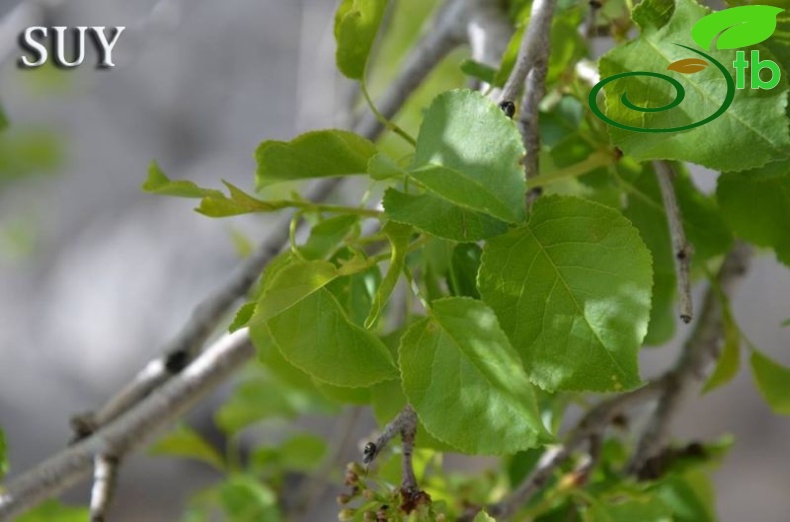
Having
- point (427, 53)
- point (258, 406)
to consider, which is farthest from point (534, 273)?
point (258, 406)

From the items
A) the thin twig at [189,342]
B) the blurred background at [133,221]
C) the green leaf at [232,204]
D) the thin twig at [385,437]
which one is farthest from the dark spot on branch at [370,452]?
the blurred background at [133,221]

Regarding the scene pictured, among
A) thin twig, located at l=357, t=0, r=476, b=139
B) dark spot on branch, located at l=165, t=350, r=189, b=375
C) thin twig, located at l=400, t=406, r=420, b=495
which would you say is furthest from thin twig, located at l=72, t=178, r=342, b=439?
thin twig, located at l=400, t=406, r=420, b=495

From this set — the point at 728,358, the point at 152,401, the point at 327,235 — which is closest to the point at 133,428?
the point at 152,401

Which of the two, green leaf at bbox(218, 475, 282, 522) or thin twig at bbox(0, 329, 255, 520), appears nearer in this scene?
thin twig at bbox(0, 329, 255, 520)

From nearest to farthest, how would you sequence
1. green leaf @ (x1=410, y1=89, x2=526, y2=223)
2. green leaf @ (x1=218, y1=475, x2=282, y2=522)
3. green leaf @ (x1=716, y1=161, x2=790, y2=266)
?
green leaf @ (x1=410, y1=89, x2=526, y2=223) < green leaf @ (x1=716, y1=161, x2=790, y2=266) < green leaf @ (x1=218, y1=475, x2=282, y2=522)

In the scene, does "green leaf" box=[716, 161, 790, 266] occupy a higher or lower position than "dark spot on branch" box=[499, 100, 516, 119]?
lower

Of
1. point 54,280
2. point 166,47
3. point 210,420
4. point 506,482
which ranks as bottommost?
point 210,420

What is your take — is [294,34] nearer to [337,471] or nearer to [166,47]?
[166,47]

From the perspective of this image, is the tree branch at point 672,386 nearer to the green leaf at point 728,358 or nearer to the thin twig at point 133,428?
the green leaf at point 728,358

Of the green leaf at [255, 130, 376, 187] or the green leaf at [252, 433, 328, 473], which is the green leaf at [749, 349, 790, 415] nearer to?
the green leaf at [255, 130, 376, 187]
